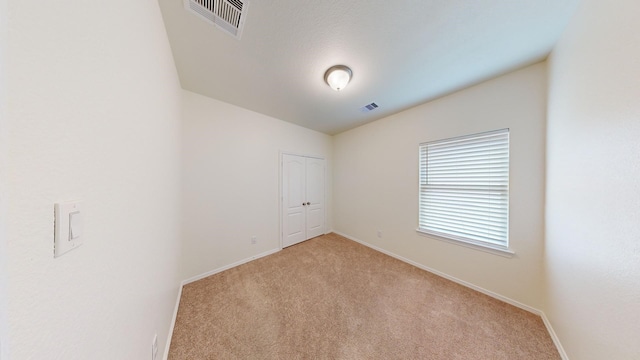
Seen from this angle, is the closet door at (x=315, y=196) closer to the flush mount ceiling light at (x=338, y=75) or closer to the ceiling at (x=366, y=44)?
the ceiling at (x=366, y=44)

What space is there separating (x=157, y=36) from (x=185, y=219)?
6.21ft

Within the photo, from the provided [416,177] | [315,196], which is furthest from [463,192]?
[315,196]

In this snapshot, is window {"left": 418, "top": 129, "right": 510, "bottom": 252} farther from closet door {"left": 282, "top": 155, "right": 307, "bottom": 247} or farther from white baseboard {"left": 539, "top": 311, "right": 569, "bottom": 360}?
closet door {"left": 282, "top": 155, "right": 307, "bottom": 247}

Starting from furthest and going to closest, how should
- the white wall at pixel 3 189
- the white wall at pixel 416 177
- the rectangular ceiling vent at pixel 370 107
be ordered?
the rectangular ceiling vent at pixel 370 107 < the white wall at pixel 416 177 < the white wall at pixel 3 189

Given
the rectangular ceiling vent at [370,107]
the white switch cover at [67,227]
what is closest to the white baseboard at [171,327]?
the white switch cover at [67,227]

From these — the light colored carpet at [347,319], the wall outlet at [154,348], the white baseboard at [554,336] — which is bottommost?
the light colored carpet at [347,319]

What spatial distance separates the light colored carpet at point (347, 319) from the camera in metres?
1.37

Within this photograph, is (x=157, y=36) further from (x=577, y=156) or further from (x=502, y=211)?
(x=502, y=211)

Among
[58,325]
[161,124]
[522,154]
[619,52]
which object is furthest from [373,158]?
[58,325]

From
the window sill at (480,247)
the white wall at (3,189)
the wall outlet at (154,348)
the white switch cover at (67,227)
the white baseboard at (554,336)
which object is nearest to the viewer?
the white wall at (3,189)

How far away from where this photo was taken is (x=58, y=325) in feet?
1.31

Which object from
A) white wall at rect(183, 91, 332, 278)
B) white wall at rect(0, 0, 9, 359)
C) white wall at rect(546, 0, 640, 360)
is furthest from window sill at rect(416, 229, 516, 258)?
white wall at rect(0, 0, 9, 359)

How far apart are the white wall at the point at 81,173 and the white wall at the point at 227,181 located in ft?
4.55

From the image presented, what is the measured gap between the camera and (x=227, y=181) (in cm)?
253
